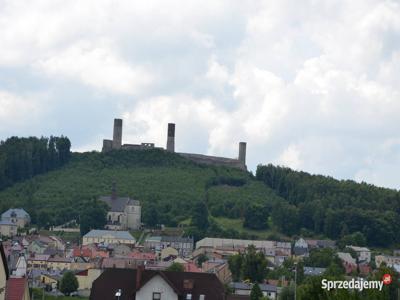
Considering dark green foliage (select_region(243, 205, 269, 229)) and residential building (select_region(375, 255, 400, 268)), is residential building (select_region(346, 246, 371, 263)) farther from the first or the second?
dark green foliage (select_region(243, 205, 269, 229))

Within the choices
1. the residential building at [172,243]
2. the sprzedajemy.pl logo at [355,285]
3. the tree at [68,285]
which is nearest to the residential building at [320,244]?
the residential building at [172,243]

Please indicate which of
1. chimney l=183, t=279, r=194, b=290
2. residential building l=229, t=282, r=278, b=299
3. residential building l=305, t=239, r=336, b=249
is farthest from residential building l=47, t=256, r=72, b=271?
chimney l=183, t=279, r=194, b=290

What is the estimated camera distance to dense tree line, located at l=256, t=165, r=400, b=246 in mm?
163250

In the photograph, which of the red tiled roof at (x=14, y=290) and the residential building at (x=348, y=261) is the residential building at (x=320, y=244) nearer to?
the residential building at (x=348, y=261)

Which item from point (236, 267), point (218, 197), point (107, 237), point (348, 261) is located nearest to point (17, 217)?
point (107, 237)

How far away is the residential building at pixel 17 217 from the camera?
156 m

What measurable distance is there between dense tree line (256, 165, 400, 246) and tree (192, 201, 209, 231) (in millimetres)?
9025

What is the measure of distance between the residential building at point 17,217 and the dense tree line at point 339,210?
33917mm

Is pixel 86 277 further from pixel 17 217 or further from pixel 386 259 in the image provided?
pixel 17 217

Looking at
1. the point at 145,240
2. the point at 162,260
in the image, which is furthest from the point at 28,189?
the point at 162,260

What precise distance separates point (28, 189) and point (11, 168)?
7556 millimetres

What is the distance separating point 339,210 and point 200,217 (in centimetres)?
2142

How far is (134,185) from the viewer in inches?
7303

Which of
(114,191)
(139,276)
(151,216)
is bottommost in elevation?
(139,276)
